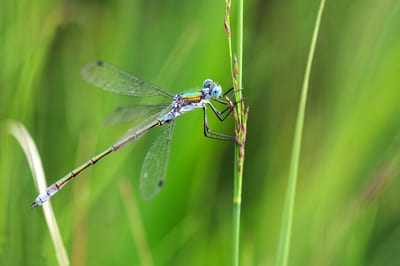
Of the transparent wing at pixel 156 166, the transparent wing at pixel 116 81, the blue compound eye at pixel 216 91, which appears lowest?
the transparent wing at pixel 156 166

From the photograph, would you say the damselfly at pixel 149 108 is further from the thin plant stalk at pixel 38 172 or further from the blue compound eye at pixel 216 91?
the thin plant stalk at pixel 38 172

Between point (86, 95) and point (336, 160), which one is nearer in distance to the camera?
point (336, 160)

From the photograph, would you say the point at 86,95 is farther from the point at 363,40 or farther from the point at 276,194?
the point at 363,40

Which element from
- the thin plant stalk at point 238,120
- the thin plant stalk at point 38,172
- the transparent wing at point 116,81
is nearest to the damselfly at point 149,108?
the transparent wing at point 116,81

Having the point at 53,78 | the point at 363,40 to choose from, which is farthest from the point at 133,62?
the point at 363,40

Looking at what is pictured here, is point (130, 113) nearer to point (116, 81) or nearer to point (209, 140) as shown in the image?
point (116, 81)

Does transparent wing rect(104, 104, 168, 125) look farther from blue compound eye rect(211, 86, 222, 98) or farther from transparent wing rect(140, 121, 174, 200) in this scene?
blue compound eye rect(211, 86, 222, 98)

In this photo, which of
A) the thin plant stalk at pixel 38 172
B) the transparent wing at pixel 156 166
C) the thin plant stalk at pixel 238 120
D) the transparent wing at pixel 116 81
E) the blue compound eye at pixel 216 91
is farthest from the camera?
the transparent wing at pixel 116 81

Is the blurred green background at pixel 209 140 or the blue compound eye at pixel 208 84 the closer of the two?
the blurred green background at pixel 209 140
